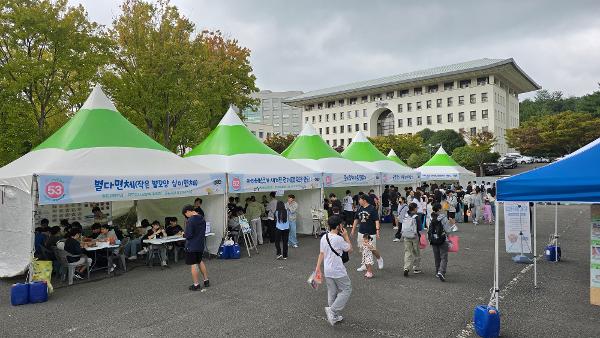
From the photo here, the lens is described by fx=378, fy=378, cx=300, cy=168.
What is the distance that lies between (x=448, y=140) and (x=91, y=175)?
52362 mm

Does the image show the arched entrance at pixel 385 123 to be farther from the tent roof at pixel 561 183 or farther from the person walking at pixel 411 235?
the tent roof at pixel 561 183

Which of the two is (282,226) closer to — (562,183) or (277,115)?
(562,183)

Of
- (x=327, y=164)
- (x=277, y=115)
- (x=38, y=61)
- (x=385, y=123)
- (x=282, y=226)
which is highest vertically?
(x=277, y=115)

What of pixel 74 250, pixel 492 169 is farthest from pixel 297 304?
pixel 492 169

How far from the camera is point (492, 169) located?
43.0 meters

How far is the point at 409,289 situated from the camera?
275 inches

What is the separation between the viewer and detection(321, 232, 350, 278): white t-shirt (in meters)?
5.21

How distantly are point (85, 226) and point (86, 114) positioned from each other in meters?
4.74

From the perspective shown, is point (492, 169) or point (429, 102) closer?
point (492, 169)

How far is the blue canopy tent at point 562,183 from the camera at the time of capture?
441 centimetres

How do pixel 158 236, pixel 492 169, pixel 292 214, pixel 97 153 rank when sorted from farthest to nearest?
pixel 492 169 → pixel 292 214 → pixel 158 236 → pixel 97 153

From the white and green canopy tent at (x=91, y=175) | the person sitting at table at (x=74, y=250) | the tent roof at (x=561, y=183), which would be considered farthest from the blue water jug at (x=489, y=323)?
the person sitting at table at (x=74, y=250)

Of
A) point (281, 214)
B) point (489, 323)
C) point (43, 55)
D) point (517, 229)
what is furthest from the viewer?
point (43, 55)

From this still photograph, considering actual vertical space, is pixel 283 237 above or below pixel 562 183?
below
